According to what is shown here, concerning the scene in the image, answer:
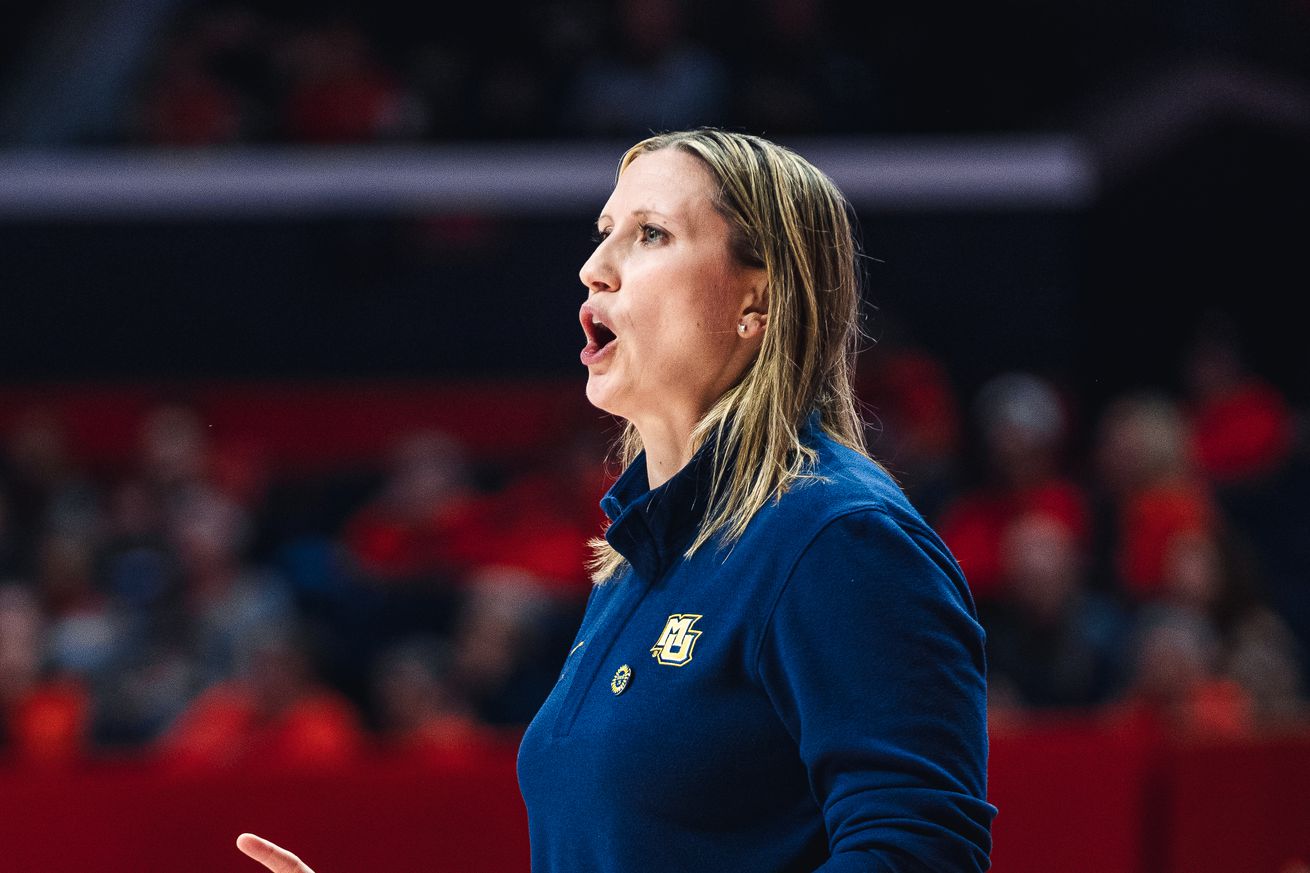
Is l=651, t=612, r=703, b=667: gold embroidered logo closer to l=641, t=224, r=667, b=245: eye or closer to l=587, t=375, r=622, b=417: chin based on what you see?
l=587, t=375, r=622, b=417: chin

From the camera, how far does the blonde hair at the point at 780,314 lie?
1346mm

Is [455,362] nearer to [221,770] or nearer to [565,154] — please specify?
[565,154]

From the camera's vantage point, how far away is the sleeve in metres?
1.13

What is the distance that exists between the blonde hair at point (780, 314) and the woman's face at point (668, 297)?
0.02 metres

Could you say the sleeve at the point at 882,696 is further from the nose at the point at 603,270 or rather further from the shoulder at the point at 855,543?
the nose at the point at 603,270

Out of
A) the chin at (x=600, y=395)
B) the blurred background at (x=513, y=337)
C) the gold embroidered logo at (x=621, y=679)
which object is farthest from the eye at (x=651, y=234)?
the blurred background at (x=513, y=337)

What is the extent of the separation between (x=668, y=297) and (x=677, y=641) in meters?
0.31

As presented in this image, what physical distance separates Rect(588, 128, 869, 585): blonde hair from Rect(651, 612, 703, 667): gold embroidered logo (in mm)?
75

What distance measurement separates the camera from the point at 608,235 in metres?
1.47

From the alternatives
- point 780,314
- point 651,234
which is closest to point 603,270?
point 651,234

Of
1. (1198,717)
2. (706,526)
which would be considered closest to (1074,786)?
(1198,717)

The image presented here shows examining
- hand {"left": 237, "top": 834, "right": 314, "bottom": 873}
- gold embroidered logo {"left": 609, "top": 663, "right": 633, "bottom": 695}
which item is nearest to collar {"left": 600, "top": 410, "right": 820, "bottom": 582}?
gold embroidered logo {"left": 609, "top": 663, "right": 633, "bottom": 695}

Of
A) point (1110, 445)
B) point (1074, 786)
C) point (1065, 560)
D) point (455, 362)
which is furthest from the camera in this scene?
point (455, 362)

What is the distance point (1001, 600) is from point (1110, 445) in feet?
4.15
